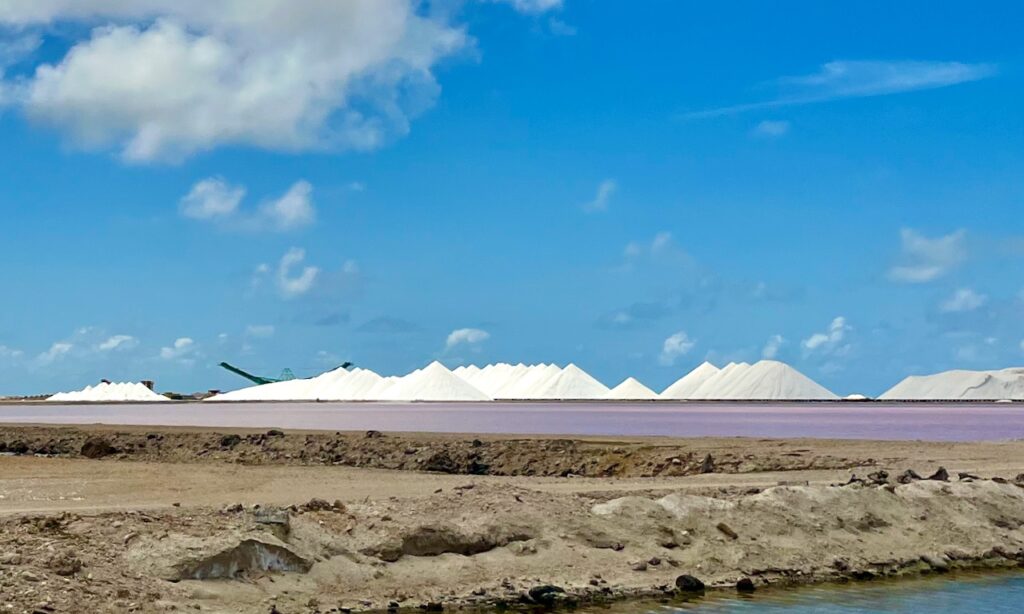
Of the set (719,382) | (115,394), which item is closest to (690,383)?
(719,382)

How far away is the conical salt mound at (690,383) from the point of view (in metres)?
143

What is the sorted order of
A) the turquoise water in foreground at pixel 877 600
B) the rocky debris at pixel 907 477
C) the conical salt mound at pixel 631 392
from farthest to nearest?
the conical salt mound at pixel 631 392
the rocky debris at pixel 907 477
the turquoise water in foreground at pixel 877 600

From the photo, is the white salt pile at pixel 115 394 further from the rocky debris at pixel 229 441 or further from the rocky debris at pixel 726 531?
the rocky debris at pixel 726 531

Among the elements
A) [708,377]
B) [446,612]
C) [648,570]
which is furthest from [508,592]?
[708,377]

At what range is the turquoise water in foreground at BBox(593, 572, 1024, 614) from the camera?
10.2 meters

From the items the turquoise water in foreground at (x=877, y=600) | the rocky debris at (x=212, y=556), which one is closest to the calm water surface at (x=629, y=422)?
the turquoise water in foreground at (x=877, y=600)

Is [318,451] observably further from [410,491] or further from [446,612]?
[446,612]

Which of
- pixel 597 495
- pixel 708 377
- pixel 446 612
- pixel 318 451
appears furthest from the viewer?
pixel 708 377

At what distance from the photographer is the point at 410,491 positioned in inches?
610

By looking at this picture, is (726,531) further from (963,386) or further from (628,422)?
(963,386)

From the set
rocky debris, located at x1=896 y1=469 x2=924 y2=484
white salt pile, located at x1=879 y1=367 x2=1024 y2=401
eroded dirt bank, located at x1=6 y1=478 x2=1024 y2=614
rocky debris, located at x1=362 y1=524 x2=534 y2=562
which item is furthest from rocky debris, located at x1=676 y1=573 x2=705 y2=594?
white salt pile, located at x1=879 y1=367 x2=1024 y2=401

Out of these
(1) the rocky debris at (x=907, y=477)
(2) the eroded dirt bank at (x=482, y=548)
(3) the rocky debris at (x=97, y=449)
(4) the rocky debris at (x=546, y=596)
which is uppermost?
(3) the rocky debris at (x=97, y=449)

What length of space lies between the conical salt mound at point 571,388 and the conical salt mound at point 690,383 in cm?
857

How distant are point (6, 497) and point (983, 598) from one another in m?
11.8
